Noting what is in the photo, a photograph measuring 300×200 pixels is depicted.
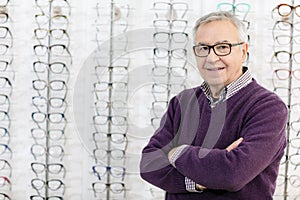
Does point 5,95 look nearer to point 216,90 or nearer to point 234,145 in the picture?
point 216,90

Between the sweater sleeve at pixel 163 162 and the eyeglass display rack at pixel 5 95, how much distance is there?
3.68ft

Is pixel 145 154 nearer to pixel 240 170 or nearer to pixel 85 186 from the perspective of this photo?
pixel 240 170

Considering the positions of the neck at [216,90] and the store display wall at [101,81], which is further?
the store display wall at [101,81]

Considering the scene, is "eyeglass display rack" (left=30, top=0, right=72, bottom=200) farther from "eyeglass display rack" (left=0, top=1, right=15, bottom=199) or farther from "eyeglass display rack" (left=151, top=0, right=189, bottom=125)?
"eyeglass display rack" (left=151, top=0, right=189, bottom=125)

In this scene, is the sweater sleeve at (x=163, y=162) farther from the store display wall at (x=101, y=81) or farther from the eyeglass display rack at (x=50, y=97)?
the eyeglass display rack at (x=50, y=97)

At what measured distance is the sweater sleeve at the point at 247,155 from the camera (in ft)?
4.86

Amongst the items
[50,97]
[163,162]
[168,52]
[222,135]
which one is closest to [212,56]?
[222,135]

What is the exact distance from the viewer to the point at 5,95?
2.58 metres

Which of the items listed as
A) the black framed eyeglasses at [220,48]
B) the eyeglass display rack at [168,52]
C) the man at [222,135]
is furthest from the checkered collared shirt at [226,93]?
the eyeglass display rack at [168,52]

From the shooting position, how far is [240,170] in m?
1.47

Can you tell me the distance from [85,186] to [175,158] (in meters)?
1.14

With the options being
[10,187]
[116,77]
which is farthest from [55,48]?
[10,187]

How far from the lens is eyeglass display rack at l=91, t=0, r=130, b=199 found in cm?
257

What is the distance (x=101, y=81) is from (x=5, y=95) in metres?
0.52
